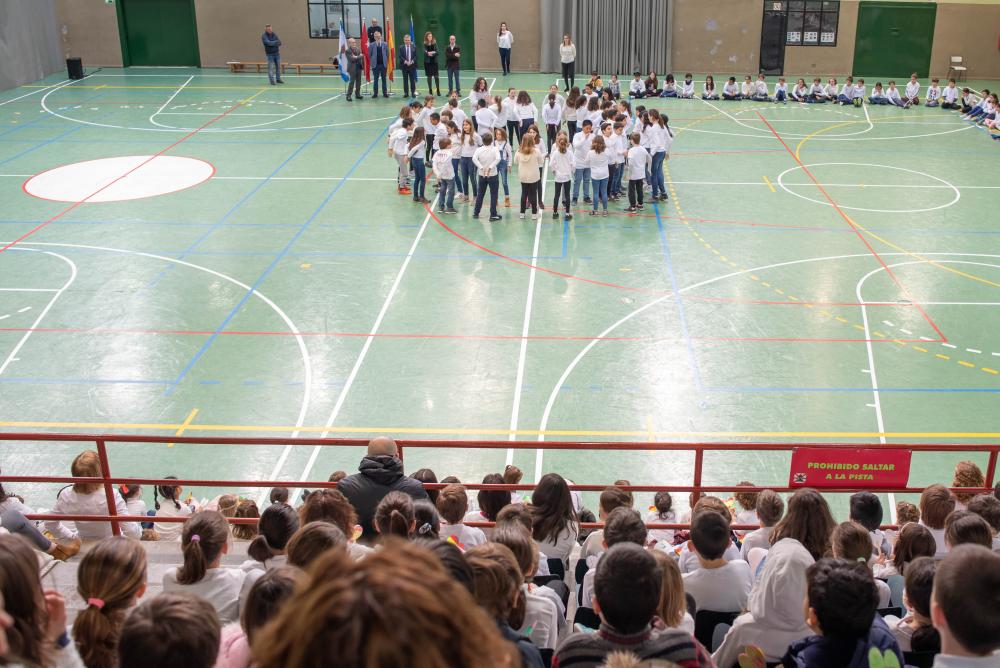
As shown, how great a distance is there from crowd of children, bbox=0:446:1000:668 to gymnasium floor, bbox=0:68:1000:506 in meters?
4.23

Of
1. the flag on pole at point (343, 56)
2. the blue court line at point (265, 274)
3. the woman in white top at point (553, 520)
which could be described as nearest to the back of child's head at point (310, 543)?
the woman in white top at point (553, 520)

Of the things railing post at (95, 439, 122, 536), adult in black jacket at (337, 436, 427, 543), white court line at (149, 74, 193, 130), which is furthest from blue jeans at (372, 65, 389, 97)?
adult in black jacket at (337, 436, 427, 543)

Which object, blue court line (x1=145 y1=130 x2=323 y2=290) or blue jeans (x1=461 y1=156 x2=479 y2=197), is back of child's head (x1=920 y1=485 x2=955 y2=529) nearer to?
blue court line (x1=145 y1=130 x2=323 y2=290)

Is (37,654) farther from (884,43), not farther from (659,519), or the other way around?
(884,43)

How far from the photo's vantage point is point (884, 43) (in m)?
34.8

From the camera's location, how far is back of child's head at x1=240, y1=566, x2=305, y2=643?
3820 millimetres

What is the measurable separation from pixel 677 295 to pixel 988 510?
9079mm

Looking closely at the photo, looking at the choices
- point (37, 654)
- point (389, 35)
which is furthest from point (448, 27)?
point (37, 654)

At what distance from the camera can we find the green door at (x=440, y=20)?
117 feet

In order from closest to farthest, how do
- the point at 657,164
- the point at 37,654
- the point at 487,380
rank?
the point at 37,654 → the point at 487,380 → the point at 657,164

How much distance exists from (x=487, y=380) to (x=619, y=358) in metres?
1.94

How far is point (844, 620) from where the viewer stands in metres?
4.14

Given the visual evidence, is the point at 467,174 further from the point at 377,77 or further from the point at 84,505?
the point at 84,505

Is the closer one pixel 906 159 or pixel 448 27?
pixel 906 159
